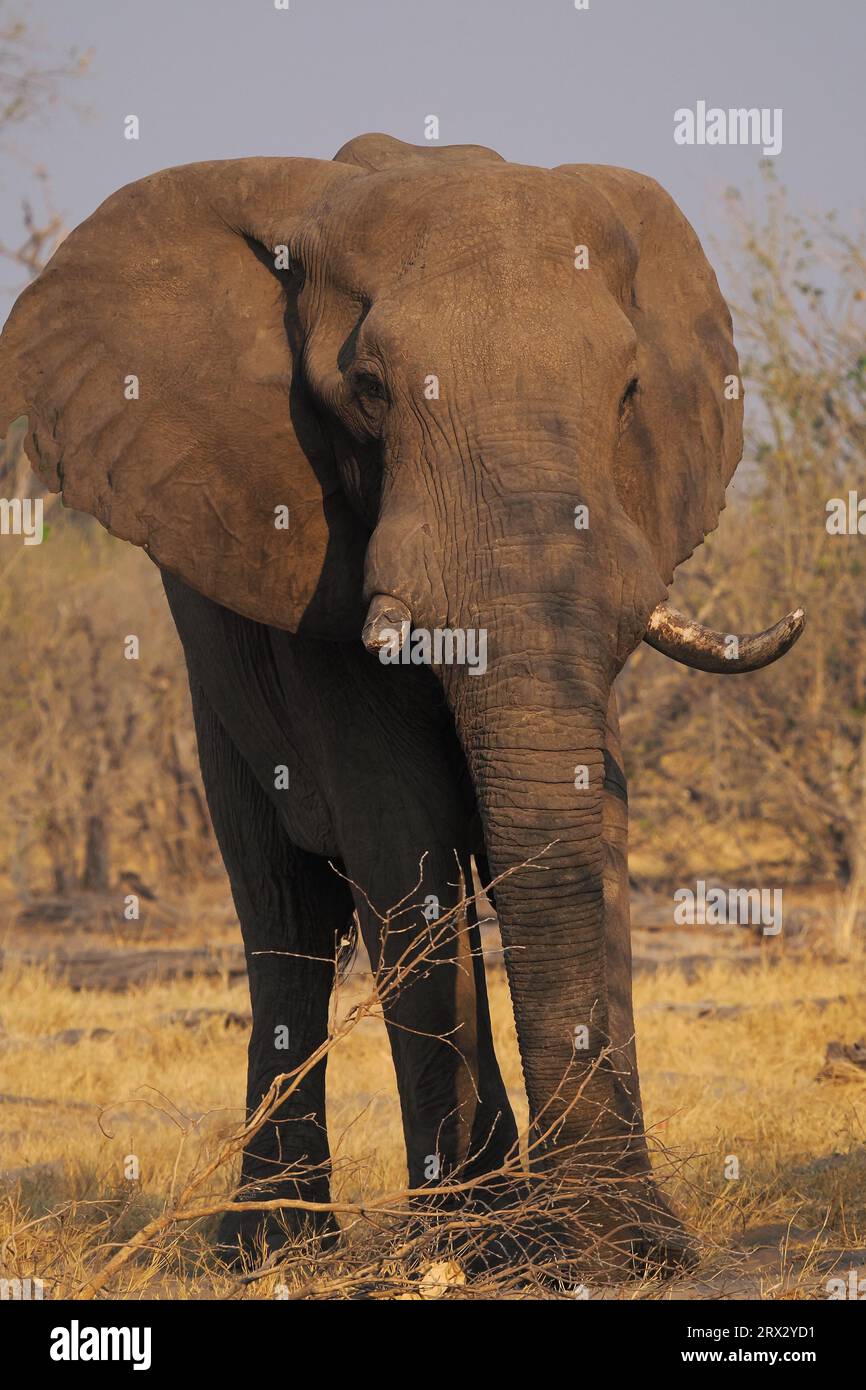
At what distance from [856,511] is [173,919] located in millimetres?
5605

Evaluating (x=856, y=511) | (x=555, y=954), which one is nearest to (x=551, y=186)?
(x=555, y=954)

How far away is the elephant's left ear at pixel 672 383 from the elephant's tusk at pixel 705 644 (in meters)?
0.60

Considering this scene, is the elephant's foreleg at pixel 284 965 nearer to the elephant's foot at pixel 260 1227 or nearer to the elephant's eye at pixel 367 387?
the elephant's foot at pixel 260 1227

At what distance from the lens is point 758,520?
14453mm

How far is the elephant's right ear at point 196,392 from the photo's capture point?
5.54 meters

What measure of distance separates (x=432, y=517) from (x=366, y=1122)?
12.3ft

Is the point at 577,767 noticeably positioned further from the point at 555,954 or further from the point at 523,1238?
the point at 523,1238

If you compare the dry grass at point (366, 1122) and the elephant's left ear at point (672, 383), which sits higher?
the elephant's left ear at point (672, 383)

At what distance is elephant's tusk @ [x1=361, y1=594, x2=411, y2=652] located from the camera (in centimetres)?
472

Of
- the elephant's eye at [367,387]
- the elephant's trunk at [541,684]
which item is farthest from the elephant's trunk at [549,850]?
the elephant's eye at [367,387]

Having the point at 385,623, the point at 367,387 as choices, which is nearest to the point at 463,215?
the point at 367,387

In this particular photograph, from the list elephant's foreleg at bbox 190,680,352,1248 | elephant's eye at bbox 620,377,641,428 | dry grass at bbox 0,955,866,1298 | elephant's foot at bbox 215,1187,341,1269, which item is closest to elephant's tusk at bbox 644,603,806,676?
elephant's eye at bbox 620,377,641,428

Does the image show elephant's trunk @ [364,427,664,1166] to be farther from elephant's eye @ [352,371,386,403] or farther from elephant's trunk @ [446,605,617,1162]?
elephant's eye @ [352,371,386,403]

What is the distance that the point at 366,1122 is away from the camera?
7.98 m
